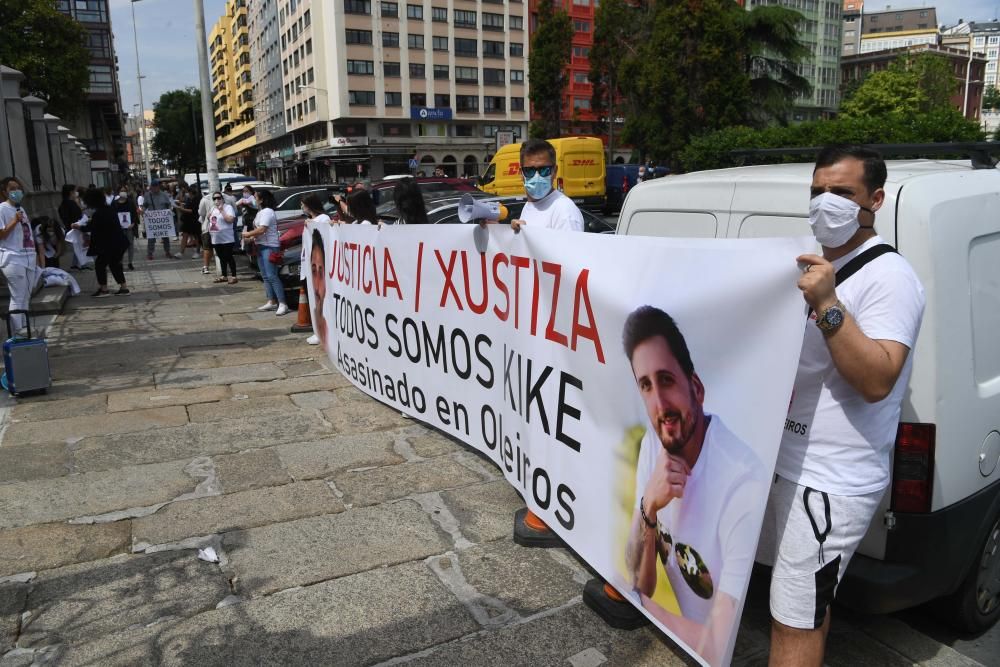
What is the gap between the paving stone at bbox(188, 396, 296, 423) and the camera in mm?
6230

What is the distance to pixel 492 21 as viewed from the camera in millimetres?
81250

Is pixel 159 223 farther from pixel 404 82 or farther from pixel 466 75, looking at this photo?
pixel 466 75

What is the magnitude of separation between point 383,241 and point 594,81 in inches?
1977

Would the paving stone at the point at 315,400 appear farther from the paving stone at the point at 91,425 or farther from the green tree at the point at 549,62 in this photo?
the green tree at the point at 549,62

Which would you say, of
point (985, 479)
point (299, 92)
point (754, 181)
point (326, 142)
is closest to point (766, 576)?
point (985, 479)

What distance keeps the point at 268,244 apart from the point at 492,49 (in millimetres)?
76871

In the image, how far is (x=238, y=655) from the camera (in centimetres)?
302

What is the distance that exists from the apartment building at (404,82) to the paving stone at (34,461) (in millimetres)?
68678

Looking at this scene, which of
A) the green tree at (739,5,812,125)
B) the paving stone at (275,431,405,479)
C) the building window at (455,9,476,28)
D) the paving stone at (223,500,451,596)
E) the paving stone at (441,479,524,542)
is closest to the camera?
the paving stone at (223,500,451,596)

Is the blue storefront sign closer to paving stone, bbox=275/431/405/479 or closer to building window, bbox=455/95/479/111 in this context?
building window, bbox=455/95/479/111

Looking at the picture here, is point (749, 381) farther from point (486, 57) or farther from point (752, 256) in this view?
point (486, 57)

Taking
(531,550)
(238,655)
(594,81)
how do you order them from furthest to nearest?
(594,81) → (531,550) → (238,655)

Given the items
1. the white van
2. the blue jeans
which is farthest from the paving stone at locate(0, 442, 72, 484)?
the blue jeans

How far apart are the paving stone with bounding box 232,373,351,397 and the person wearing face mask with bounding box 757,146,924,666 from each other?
5.33m
